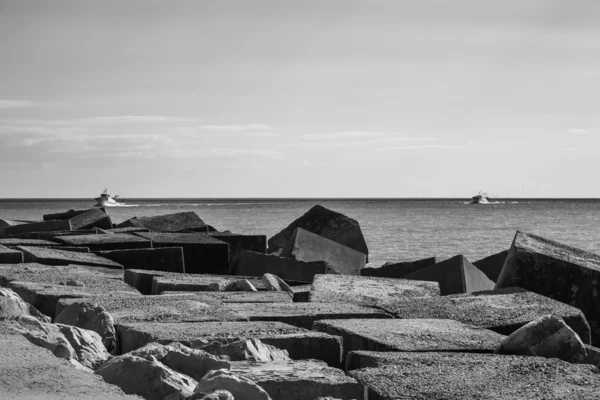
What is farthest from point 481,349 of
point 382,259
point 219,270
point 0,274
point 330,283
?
point 382,259

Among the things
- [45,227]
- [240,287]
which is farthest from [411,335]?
[45,227]

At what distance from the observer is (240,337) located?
2.87 meters

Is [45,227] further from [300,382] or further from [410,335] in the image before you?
[300,382]

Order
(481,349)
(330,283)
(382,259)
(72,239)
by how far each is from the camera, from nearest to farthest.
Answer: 1. (481,349)
2. (330,283)
3. (72,239)
4. (382,259)

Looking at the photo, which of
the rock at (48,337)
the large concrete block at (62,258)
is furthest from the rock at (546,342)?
the large concrete block at (62,258)

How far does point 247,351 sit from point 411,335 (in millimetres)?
797

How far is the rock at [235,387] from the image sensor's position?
2.18m

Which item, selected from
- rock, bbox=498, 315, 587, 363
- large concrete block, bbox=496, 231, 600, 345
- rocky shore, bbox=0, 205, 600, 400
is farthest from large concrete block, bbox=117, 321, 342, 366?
large concrete block, bbox=496, 231, 600, 345

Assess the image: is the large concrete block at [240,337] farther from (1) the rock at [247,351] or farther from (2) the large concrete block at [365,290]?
(2) the large concrete block at [365,290]

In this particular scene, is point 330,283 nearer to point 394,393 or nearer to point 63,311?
point 63,311

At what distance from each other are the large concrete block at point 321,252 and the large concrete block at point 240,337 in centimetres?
530

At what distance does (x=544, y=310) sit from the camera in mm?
3951

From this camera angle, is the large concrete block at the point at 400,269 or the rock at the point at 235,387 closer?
the rock at the point at 235,387

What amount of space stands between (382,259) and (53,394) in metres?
14.7
